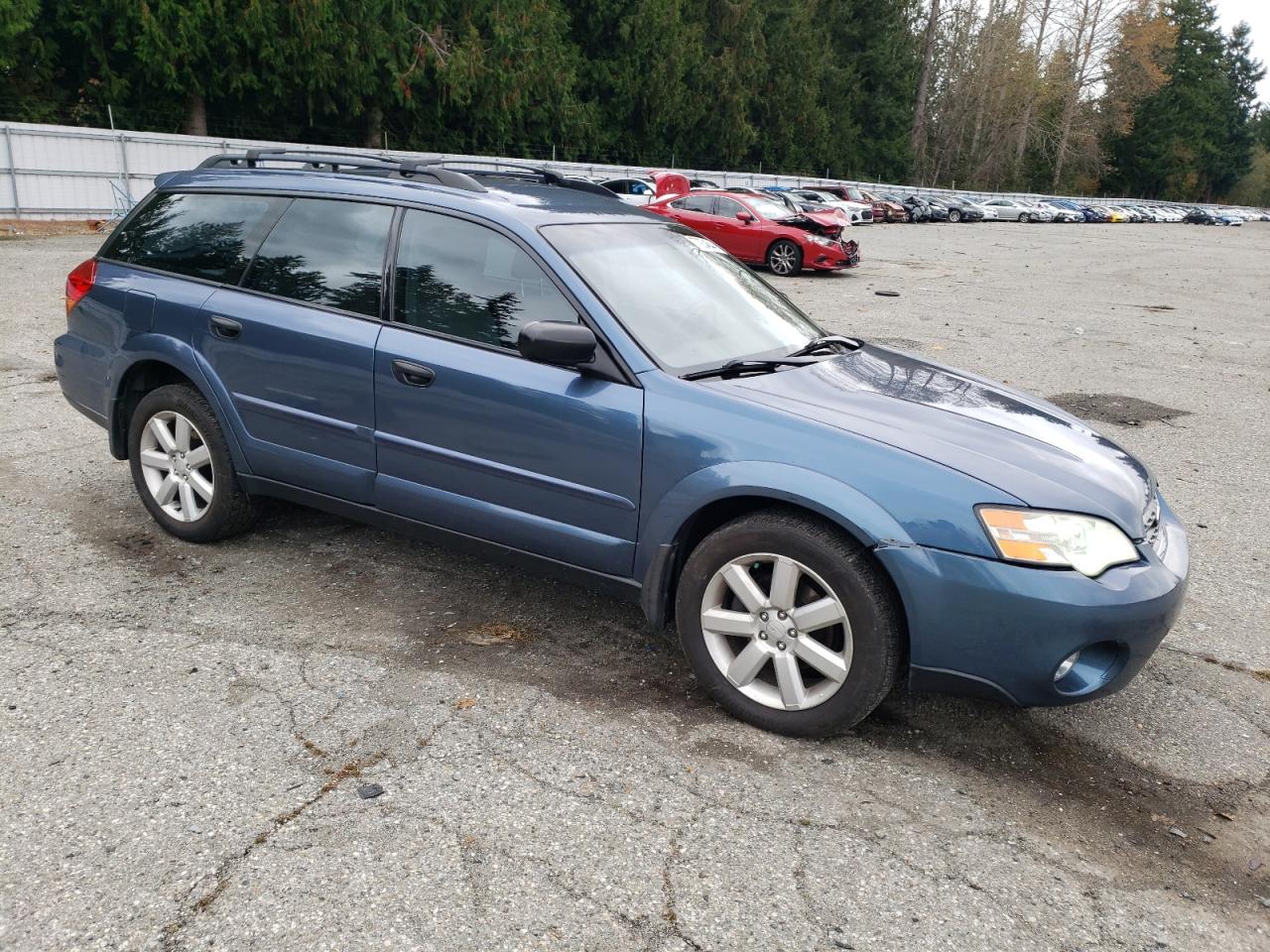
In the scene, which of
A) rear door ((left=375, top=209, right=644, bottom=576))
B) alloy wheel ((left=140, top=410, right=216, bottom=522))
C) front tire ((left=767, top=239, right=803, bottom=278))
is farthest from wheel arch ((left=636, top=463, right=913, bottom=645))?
front tire ((left=767, top=239, right=803, bottom=278))

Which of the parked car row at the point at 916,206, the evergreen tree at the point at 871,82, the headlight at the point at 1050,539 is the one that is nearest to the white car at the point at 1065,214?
the parked car row at the point at 916,206

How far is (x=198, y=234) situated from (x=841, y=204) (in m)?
34.3

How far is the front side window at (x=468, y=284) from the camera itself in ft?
12.2

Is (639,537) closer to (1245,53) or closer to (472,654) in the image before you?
(472,654)

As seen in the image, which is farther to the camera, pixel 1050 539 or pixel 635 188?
pixel 635 188

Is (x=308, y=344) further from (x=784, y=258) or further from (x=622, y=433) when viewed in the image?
(x=784, y=258)

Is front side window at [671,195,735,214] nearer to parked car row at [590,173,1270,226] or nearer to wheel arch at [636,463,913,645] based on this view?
parked car row at [590,173,1270,226]

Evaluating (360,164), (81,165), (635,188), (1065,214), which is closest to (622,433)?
(360,164)

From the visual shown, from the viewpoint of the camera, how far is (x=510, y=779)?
9.93 ft

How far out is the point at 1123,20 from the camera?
71562mm

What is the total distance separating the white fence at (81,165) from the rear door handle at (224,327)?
16.4 meters

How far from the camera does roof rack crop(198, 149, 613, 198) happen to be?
164 inches

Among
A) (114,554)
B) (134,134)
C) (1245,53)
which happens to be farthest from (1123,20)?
(114,554)

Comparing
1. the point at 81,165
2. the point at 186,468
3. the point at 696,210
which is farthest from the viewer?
the point at 81,165
